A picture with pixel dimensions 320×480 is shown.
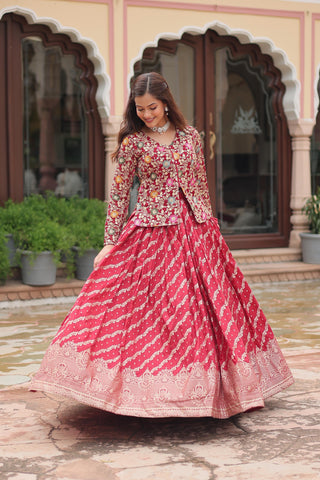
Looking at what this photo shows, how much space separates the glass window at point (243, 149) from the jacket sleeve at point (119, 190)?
5.36 m

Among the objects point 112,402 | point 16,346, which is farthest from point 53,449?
point 16,346

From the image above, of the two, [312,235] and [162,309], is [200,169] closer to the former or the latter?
[162,309]

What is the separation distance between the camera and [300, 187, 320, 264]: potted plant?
857 centimetres

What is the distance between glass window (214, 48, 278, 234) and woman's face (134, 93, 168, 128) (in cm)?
538

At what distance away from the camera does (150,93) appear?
348cm

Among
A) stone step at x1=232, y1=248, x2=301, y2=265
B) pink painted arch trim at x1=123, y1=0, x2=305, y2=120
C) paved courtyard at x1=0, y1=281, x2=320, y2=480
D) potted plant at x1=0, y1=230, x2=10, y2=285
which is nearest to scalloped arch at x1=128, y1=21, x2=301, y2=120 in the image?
pink painted arch trim at x1=123, y1=0, x2=305, y2=120

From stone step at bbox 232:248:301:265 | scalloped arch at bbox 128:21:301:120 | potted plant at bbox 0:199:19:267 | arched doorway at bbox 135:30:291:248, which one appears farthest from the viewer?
arched doorway at bbox 135:30:291:248

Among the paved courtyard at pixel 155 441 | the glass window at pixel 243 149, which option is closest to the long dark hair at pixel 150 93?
the paved courtyard at pixel 155 441

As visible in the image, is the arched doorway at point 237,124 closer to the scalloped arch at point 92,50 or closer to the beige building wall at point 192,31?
the beige building wall at point 192,31

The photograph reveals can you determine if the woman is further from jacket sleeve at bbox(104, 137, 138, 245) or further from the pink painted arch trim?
the pink painted arch trim

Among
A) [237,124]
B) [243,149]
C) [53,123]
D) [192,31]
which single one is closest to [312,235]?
[243,149]

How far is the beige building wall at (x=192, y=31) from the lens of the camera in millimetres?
7844

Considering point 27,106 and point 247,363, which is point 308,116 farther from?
point 247,363

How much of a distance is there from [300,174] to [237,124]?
889 mm
